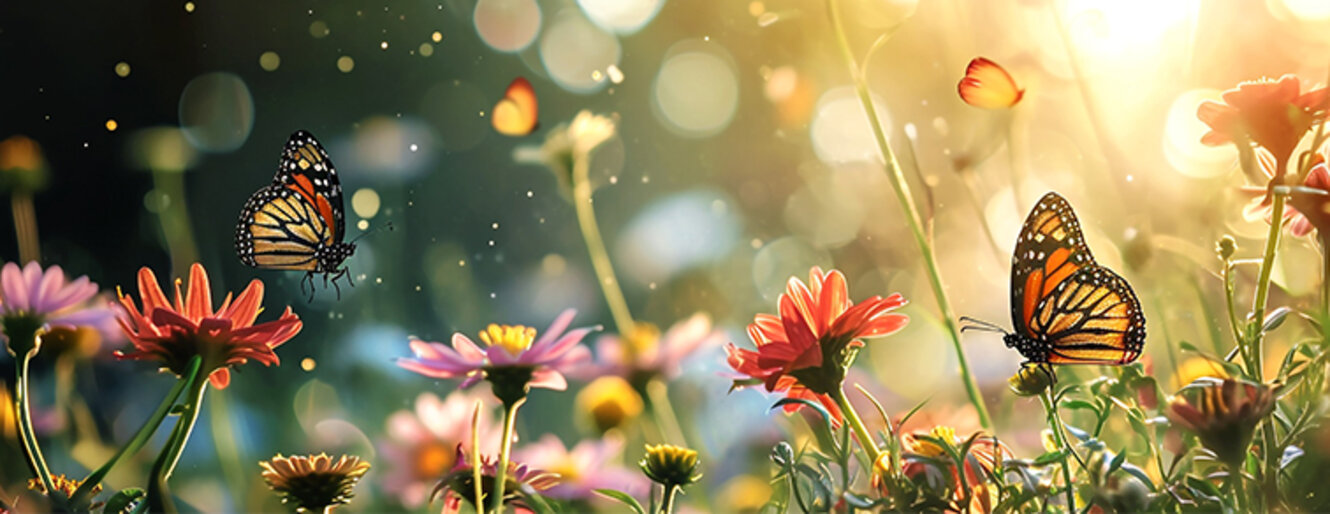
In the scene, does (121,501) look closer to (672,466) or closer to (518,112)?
(672,466)

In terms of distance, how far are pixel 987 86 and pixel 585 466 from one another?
291 millimetres

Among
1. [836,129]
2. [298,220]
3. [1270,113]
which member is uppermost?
[836,129]

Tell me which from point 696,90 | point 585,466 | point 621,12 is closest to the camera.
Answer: point 585,466

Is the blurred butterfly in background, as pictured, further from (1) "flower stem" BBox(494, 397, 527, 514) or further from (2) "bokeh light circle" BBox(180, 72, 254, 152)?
(1) "flower stem" BBox(494, 397, 527, 514)

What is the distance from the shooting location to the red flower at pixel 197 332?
0.32 meters

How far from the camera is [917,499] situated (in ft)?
0.98

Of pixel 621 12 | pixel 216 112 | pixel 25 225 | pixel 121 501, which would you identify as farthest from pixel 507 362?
pixel 621 12

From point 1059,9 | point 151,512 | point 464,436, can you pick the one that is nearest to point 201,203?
point 464,436

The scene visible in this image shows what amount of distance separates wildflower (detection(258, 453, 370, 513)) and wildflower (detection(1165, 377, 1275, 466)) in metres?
0.28

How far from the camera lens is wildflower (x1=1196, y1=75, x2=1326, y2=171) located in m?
0.33

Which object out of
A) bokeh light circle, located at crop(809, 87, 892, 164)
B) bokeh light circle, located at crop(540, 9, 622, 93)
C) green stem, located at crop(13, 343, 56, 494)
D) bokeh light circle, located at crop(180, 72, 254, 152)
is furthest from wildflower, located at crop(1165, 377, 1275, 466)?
bokeh light circle, located at crop(540, 9, 622, 93)

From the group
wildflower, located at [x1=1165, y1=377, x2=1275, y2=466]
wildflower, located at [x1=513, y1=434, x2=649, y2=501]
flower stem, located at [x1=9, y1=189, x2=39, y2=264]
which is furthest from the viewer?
flower stem, located at [x1=9, y1=189, x2=39, y2=264]

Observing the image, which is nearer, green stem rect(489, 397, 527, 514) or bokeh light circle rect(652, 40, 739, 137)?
green stem rect(489, 397, 527, 514)

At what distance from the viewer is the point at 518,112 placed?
870 mm
